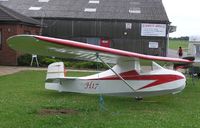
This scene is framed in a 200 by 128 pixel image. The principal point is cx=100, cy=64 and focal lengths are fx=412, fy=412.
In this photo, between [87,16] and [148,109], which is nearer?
[148,109]

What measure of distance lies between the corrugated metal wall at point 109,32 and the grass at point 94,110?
2016 cm

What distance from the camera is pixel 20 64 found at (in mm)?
29453

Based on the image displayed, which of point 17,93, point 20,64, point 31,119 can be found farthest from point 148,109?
point 20,64

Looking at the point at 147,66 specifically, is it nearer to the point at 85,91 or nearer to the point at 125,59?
the point at 125,59

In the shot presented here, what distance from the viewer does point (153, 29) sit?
115ft

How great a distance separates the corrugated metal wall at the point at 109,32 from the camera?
1395 inches

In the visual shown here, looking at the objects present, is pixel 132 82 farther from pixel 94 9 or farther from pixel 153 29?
pixel 94 9

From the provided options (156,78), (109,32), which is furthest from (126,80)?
(109,32)

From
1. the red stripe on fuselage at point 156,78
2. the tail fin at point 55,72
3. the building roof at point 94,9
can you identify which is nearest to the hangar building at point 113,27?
the building roof at point 94,9

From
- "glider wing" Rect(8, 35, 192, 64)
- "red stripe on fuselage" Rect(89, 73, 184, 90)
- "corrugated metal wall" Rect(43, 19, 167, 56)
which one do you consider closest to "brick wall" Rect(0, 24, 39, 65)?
"corrugated metal wall" Rect(43, 19, 167, 56)

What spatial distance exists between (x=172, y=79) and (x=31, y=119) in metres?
4.66

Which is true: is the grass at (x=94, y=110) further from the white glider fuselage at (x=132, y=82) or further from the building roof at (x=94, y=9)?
the building roof at (x=94, y=9)

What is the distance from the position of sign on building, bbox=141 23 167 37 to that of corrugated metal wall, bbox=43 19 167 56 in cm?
36

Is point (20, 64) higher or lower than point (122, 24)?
lower
